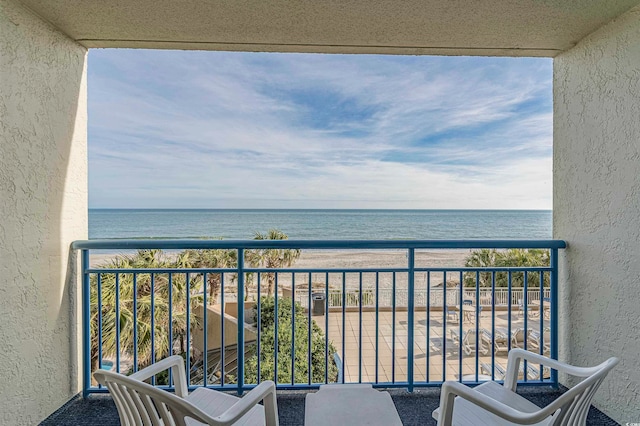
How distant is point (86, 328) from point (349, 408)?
1972mm

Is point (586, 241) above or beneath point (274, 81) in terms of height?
beneath

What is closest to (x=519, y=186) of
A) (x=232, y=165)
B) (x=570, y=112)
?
(x=232, y=165)

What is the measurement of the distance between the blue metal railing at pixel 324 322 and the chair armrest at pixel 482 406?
98 cm

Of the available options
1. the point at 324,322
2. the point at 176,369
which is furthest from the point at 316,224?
the point at 176,369

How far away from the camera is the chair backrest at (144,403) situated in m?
1.15

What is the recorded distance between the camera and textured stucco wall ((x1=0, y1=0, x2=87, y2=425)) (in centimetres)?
182

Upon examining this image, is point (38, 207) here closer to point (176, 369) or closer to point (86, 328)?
point (86, 328)

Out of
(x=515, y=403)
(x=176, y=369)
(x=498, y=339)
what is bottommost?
(x=498, y=339)

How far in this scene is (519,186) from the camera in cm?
2619

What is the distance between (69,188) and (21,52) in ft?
2.71

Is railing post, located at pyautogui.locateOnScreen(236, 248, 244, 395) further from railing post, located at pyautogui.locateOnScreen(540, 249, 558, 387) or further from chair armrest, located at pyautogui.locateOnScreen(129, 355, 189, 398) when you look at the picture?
railing post, located at pyautogui.locateOnScreen(540, 249, 558, 387)

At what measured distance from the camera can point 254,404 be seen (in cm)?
125

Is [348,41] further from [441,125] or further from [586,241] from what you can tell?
[441,125]

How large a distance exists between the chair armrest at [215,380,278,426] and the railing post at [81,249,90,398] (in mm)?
1689
